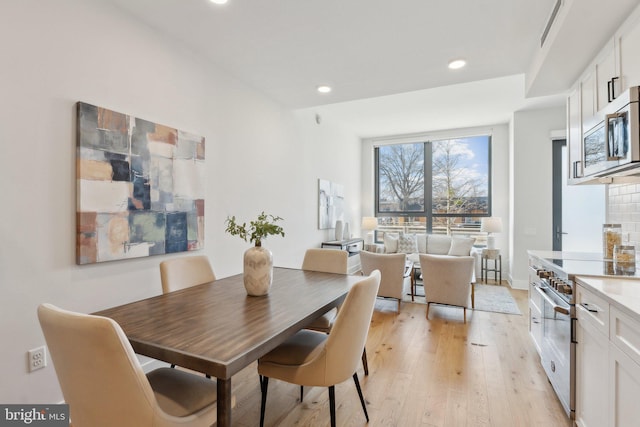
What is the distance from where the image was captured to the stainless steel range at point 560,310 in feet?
5.90

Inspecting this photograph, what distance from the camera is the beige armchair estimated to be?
12.3ft

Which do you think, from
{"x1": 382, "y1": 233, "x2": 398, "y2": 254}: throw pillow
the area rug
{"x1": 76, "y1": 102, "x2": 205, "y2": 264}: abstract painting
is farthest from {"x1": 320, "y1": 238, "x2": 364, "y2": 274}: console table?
{"x1": 76, "y1": 102, "x2": 205, "y2": 264}: abstract painting

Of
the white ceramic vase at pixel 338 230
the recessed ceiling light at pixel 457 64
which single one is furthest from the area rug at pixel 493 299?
the recessed ceiling light at pixel 457 64

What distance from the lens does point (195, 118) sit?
109 inches

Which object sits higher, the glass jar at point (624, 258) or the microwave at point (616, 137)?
the microwave at point (616, 137)

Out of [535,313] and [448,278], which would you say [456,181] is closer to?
[448,278]

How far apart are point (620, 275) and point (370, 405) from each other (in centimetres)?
166

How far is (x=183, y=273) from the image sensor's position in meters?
2.20

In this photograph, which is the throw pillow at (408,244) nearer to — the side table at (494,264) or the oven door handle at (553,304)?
the side table at (494,264)

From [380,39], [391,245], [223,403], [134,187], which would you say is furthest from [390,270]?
[223,403]

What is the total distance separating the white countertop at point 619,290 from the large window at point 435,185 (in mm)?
4716

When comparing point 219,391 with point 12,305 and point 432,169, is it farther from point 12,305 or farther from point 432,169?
point 432,169

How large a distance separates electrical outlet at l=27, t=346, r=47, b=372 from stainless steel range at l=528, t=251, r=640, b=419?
3.04 meters

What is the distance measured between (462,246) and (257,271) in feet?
15.1
